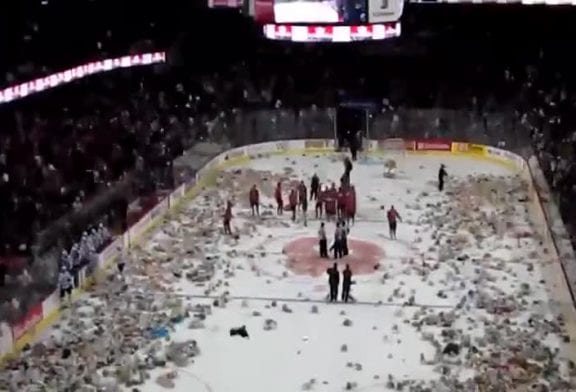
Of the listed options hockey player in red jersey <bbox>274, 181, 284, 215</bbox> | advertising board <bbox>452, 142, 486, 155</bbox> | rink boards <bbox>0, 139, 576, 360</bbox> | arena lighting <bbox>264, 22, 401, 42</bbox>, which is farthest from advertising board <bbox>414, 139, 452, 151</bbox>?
hockey player in red jersey <bbox>274, 181, 284, 215</bbox>

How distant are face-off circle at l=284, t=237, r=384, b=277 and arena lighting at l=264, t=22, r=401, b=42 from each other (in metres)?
5.17

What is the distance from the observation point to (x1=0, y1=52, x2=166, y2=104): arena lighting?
76.3ft

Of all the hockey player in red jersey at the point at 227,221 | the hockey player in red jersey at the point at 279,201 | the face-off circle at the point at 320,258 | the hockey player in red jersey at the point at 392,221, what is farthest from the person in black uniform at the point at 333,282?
the hockey player in red jersey at the point at 279,201

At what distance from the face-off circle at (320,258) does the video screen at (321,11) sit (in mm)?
4618

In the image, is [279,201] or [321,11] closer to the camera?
[321,11]

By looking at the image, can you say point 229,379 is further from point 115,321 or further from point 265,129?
point 265,129

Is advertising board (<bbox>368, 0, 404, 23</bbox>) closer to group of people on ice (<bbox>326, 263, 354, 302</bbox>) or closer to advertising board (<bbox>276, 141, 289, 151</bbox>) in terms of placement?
group of people on ice (<bbox>326, 263, 354, 302</bbox>)

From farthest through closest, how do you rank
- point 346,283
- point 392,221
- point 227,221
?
point 227,221 < point 392,221 < point 346,283

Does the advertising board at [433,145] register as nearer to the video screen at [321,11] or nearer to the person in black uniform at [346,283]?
the video screen at [321,11]

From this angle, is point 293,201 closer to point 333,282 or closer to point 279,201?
point 279,201

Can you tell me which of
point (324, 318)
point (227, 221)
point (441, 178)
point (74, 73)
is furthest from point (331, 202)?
→ point (74, 73)

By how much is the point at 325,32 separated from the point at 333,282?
864 centimetres

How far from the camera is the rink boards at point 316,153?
15.2 m

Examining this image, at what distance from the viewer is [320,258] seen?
19.4 metres
